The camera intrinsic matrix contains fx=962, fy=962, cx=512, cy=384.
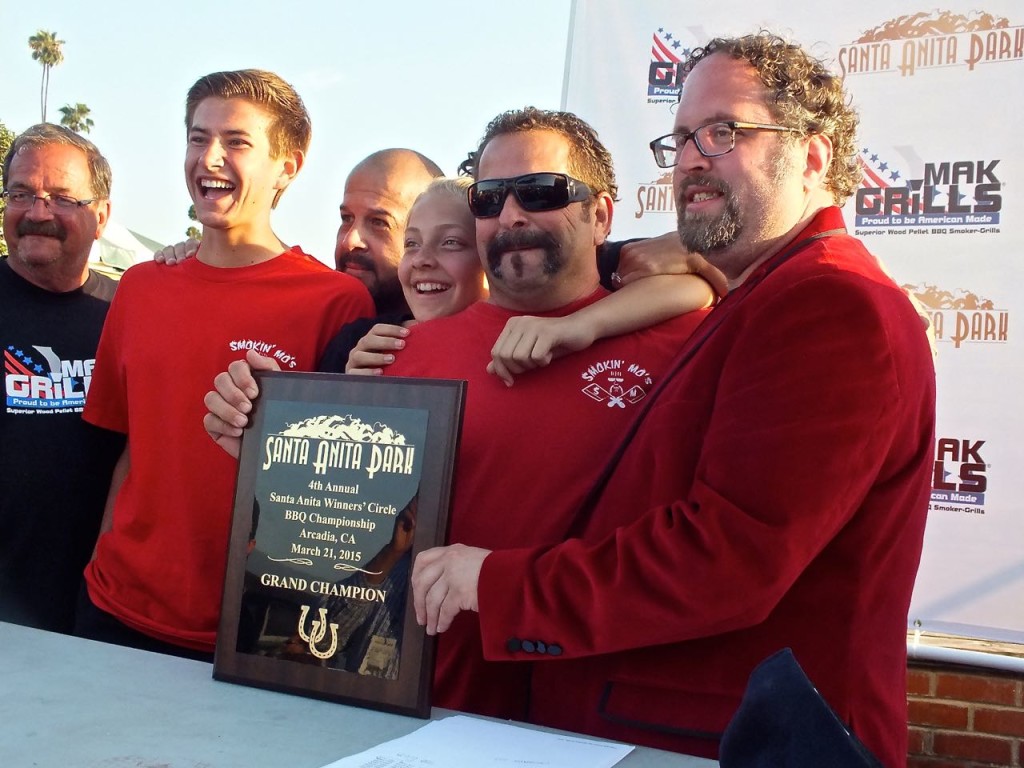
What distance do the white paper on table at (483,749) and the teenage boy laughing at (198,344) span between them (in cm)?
105

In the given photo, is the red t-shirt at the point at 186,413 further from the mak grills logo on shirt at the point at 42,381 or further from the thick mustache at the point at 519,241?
the mak grills logo on shirt at the point at 42,381

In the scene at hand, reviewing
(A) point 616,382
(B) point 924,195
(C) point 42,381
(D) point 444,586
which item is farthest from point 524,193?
(C) point 42,381

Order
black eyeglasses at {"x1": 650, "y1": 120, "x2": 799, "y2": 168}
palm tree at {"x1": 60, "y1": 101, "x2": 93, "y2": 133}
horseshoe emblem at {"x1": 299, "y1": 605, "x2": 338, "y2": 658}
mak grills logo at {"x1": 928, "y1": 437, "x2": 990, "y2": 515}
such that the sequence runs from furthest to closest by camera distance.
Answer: palm tree at {"x1": 60, "y1": 101, "x2": 93, "y2": 133}
mak grills logo at {"x1": 928, "y1": 437, "x2": 990, "y2": 515}
black eyeglasses at {"x1": 650, "y1": 120, "x2": 799, "y2": 168}
horseshoe emblem at {"x1": 299, "y1": 605, "x2": 338, "y2": 658}

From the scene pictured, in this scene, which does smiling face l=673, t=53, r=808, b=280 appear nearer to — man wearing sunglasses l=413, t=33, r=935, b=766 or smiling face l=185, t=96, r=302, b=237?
man wearing sunglasses l=413, t=33, r=935, b=766

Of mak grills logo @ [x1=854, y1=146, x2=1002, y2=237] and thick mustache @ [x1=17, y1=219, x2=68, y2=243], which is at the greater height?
mak grills logo @ [x1=854, y1=146, x2=1002, y2=237]

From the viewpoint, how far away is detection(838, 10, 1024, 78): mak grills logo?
3.24m

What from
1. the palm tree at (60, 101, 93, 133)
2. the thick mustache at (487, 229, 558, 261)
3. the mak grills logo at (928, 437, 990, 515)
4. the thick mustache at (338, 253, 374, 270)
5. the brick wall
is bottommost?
the brick wall

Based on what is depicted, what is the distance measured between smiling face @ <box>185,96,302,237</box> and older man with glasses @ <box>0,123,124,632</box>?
3.07 ft

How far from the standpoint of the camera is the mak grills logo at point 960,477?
322cm

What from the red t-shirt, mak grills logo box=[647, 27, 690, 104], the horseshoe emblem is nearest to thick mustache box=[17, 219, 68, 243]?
the red t-shirt

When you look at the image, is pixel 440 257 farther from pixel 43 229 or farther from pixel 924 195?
pixel 924 195

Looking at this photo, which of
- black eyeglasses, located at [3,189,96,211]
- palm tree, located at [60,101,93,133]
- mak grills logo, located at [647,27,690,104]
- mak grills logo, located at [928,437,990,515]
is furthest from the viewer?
palm tree, located at [60,101,93,133]

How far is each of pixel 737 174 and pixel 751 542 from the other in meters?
0.73

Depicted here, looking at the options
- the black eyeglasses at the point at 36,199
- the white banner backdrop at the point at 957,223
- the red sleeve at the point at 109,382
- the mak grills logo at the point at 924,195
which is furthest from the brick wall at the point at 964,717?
the black eyeglasses at the point at 36,199
